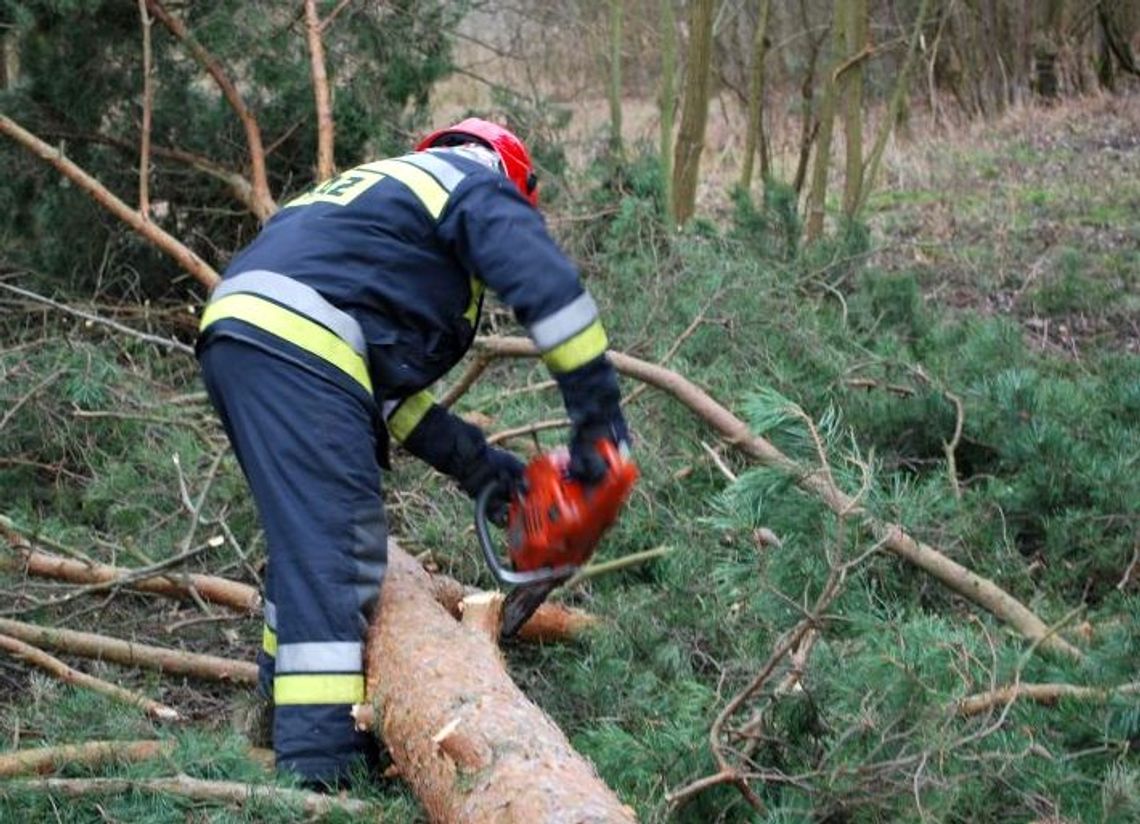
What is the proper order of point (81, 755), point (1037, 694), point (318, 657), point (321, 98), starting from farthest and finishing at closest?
1. point (321, 98)
2. point (318, 657)
3. point (81, 755)
4. point (1037, 694)

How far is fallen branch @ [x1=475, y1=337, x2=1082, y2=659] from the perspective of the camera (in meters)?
3.17

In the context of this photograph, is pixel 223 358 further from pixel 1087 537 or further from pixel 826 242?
pixel 826 242

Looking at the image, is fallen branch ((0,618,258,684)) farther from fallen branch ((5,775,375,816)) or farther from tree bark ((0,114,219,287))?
tree bark ((0,114,219,287))

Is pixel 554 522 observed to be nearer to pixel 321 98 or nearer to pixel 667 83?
pixel 321 98

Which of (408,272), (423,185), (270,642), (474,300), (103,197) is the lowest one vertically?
(270,642)

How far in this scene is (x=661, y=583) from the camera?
13.5 ft

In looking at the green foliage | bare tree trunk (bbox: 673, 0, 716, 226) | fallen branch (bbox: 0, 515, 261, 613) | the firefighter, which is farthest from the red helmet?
bare tree trunk (bbox: 673, 0, 716, 226)

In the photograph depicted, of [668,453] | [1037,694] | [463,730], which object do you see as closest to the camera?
[463,730]

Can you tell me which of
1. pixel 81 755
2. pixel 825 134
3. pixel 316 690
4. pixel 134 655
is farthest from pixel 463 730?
pixel 825 134

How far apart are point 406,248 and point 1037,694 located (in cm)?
176

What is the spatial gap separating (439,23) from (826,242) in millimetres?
2162

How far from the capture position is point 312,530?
10.8 feet

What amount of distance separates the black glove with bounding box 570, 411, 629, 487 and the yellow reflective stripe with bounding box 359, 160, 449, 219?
0.65 meters

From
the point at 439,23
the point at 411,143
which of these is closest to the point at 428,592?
the point at 411,143
